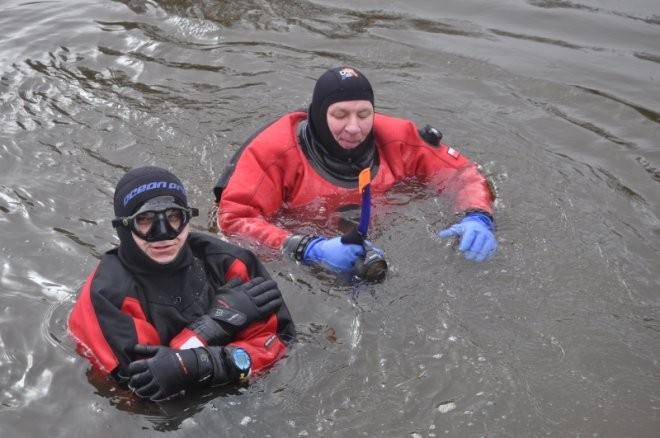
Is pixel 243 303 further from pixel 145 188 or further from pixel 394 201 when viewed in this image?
pixel 394 201

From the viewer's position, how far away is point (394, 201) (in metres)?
5.74

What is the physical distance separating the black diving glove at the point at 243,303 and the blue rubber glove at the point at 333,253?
0.75 metres

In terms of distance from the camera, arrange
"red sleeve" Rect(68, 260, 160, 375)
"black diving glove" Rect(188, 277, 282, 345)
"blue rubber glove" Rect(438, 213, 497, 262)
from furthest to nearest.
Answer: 1. "blue rubber glove" Rect(438, 213, 497, 262)
2. "black diving glove" Rect(188, 277, 282, 345)
3. "red sleeve" Rect(68, 260, 160, 375)

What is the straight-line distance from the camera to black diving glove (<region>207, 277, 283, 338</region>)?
13.4 ft

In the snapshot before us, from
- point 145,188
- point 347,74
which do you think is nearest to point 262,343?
point 145,188

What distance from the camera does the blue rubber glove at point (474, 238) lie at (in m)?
5.15

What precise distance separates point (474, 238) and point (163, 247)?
80.3 inches

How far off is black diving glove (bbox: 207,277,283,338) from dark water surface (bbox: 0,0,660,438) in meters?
0.32

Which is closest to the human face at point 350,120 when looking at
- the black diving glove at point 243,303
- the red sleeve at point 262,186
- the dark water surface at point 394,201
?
the red sleeve at point 262,186

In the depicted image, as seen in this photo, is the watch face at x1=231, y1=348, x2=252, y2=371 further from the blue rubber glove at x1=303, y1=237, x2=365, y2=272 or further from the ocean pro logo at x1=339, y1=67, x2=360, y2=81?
the ocean pro logo at x1=339, y1=67, x2=360, y2=81

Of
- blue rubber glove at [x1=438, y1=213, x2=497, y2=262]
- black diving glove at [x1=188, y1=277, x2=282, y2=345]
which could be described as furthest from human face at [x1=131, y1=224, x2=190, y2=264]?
blue rubber glove at [x1=438, y1=213, x2=497, y2=262]

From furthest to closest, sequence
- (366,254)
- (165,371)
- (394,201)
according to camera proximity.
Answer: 1. (394,201)
2. (366,254)
3. (165,371)

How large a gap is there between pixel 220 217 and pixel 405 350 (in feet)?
5.14

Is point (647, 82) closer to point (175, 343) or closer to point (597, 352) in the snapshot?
point (597, 352)
